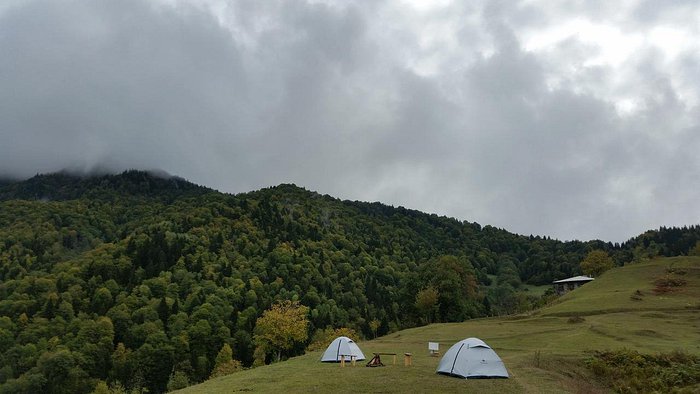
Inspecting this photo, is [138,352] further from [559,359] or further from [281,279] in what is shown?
[559,359]

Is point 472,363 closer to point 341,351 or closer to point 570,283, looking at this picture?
point 341,351

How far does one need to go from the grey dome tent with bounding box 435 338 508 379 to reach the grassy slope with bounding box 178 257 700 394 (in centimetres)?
88

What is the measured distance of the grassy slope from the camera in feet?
109

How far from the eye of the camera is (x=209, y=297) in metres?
164

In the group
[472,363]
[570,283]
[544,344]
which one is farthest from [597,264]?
[472,363]

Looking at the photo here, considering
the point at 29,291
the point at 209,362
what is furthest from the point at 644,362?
the point at 29,291

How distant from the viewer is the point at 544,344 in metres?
55.7

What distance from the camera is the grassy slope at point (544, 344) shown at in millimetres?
33125

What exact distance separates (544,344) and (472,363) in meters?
24.8

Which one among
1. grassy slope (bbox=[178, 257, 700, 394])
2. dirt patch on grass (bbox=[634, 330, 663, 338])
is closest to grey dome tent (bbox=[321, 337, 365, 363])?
grassy slope (bbox=[178, 257, 700, 394])

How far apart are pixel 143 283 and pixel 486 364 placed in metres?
161

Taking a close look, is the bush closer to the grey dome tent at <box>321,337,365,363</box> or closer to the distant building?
the grey dome tent at <box>321,337,365,363</box>

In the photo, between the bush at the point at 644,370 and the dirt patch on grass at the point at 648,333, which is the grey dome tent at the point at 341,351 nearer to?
the bush at the point at 644,370

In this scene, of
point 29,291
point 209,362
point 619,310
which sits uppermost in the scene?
point 29,291
